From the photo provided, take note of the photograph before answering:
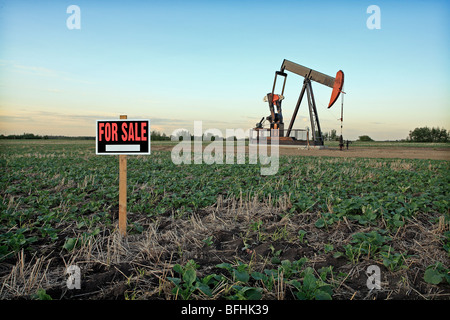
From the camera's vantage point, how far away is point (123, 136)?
361 cm

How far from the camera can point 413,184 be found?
7629 mm

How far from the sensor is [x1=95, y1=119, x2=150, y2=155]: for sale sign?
11.7 ft

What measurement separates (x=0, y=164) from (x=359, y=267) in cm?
1355

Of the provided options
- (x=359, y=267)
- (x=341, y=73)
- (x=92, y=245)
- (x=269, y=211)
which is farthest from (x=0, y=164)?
(x=341, y=73)

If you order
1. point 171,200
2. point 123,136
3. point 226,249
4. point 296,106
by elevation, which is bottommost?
point 226,249

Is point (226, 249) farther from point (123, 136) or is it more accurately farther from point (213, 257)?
point (123, 136)

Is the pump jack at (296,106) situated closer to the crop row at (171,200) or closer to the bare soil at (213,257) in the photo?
the crop row at (171,200)

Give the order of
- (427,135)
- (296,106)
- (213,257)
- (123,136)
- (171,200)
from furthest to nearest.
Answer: (427,135), (296,106), (171,200), (123,136), (213,257)

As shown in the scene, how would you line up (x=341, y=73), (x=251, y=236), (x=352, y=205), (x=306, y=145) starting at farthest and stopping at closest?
(x=306, y=145) < (x=341, y=73) < (x=352, y=205) < (x=251, y=236)

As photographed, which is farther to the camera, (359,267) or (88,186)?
(88,186)

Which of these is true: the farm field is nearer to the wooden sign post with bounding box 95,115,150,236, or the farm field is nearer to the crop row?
the crop row

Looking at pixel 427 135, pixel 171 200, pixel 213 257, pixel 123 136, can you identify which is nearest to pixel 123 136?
pixel 123 136

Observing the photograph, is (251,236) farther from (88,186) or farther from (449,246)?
(88,186)

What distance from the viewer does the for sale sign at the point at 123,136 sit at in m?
3.58
